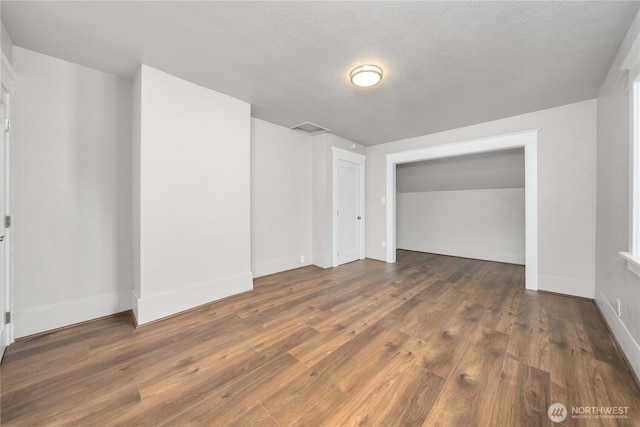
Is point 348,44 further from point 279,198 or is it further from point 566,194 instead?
point 566,194

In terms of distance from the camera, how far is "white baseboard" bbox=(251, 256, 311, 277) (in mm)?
3859

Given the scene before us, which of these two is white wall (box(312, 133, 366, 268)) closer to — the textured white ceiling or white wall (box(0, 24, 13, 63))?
the textured white ceiling

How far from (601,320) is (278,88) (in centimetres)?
427

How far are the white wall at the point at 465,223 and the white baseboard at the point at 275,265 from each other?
3.33 metres

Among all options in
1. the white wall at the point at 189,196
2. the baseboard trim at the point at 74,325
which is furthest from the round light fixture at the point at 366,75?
the baseboard trim at the point at 74,325

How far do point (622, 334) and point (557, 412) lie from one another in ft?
4.04

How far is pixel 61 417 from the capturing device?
1298mm

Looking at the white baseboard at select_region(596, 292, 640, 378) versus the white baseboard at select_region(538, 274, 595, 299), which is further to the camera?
the white baseboard at select_region(538, 274, 595, 299)

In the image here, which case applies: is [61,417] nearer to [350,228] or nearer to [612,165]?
[350,228]

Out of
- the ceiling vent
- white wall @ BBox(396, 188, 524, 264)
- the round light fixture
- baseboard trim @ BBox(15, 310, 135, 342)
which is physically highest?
the ceiling vent

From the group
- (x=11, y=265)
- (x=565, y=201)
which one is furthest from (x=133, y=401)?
(x=565, y=201)

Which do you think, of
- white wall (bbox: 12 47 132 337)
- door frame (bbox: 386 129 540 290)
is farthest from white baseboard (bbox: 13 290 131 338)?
door frame (bbox: 386 129 540 290)

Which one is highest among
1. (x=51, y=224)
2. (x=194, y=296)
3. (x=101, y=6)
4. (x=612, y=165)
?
(x=101, y=6)

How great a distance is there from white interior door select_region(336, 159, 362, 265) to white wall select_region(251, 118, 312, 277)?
24.7 inches
